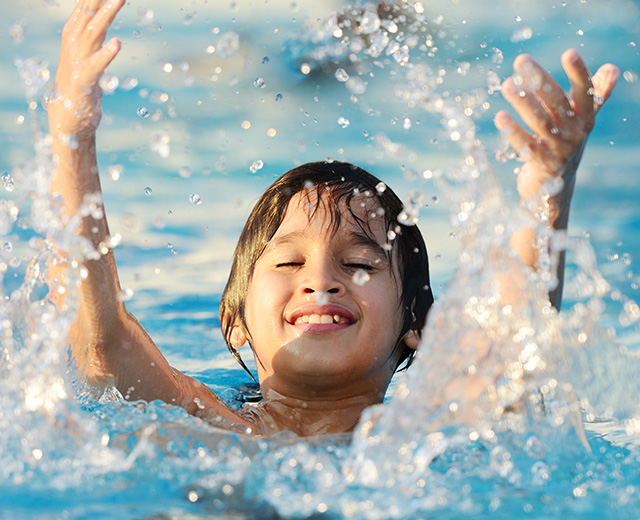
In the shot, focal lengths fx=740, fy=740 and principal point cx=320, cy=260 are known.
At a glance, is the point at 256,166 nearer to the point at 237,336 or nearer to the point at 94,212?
the point at 237,336

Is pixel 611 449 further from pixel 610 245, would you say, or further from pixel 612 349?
pixel 610 245

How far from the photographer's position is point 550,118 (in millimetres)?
1914

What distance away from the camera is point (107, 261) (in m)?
1.98

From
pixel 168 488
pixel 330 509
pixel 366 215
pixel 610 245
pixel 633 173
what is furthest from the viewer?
pixel 633 173

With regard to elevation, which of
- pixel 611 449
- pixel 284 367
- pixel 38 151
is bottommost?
pixel 611 449

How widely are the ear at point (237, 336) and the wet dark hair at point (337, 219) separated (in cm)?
2

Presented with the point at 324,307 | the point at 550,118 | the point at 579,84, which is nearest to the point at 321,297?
the point at 324,307

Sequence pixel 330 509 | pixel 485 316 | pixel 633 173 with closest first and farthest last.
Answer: pixel 330 509, pixel 485 316, pixel 633 173

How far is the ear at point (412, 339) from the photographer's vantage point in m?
2.46

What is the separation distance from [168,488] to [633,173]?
3.23 m

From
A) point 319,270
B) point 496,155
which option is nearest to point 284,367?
point 319,270

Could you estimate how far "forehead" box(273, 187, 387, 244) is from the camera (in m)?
2.23

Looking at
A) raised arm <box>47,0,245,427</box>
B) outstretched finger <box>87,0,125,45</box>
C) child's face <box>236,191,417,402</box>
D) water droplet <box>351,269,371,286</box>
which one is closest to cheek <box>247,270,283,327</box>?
child's face <box>236,191,417,402</box>

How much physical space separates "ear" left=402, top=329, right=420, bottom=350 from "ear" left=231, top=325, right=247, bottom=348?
55cm
